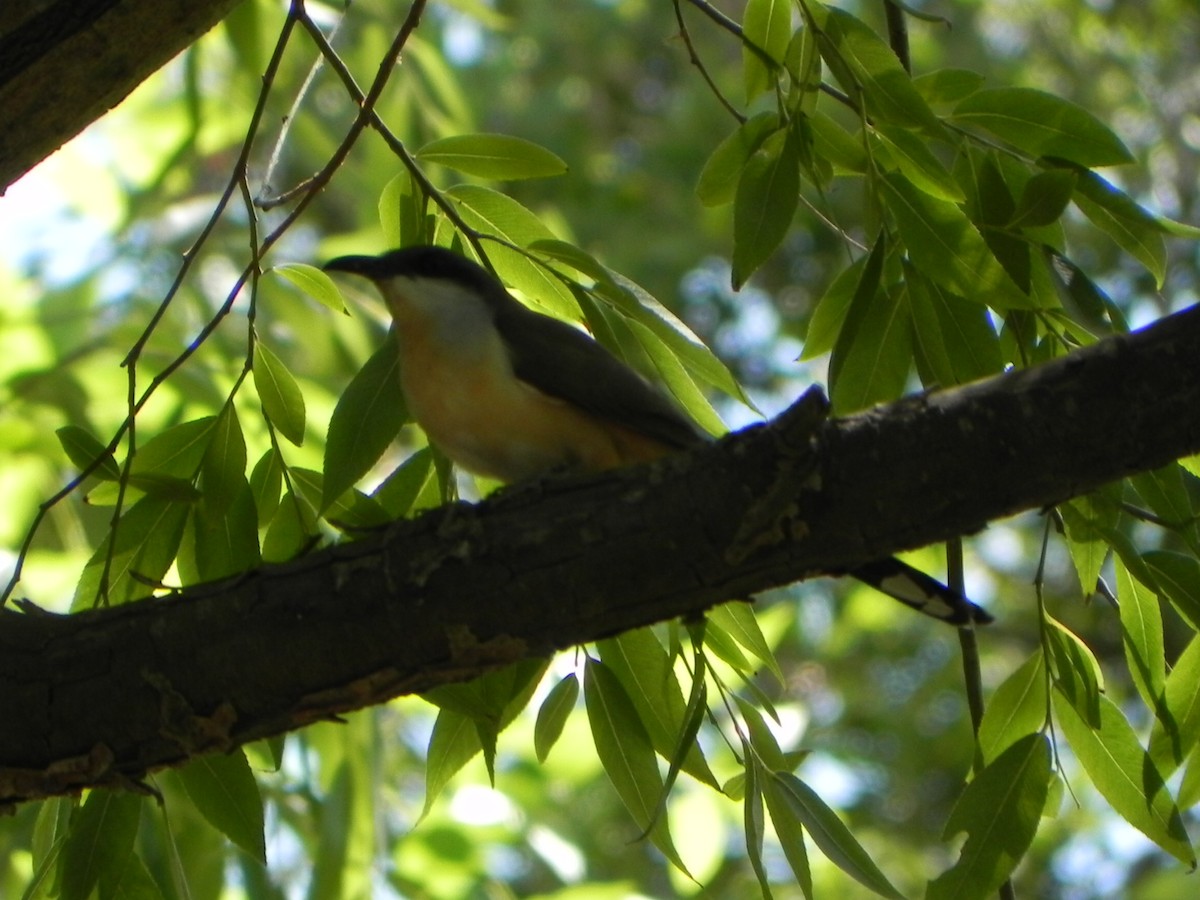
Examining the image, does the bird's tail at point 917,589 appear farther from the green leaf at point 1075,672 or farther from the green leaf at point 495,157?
the green leaf at point 495,157

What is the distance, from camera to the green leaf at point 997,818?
3168mm

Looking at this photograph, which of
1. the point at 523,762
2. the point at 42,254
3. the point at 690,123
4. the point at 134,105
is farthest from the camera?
the point at 690,123

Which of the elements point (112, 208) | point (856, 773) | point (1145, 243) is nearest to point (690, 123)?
point (856, 773)

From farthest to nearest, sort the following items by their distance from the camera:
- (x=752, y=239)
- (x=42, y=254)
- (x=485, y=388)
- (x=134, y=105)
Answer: (x=42, y=254), (x=134, y=105), (x=485, y=388), (x=752, y=239)

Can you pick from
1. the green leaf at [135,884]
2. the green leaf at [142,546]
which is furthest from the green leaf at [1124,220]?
the green leaf at [135,884]

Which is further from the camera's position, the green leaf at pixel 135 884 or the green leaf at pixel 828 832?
the green leaf at pixel 135 884

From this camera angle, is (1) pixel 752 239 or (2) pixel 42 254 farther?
(2) pixel 42 254

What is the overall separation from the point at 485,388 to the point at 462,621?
1.17 m

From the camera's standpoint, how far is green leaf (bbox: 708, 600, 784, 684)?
3.58m

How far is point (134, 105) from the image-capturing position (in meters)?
7.12

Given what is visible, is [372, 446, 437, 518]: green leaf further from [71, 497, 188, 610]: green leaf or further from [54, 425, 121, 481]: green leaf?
[54, 425, 121, 481]: green leaf

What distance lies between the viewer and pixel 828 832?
321 centimetres

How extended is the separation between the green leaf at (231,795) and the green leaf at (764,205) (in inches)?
68.2

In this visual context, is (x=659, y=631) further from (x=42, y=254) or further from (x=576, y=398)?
(x=42, y=254)
